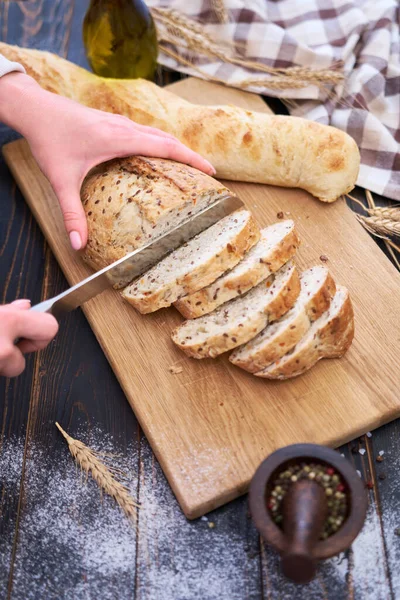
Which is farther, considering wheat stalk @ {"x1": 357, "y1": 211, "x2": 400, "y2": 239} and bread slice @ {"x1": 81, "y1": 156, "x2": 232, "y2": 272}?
wheat stalk @ {"x1": 357, "y1": 211, "x2": 400, "y2": 239}

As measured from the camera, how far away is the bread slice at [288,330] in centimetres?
273

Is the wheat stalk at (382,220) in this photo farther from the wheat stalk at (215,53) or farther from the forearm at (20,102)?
the forearm at (20,102)

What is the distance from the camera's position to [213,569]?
8.22 ft

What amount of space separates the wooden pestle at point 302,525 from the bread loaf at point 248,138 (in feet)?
5.82

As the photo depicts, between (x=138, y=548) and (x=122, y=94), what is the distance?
7.85 ft

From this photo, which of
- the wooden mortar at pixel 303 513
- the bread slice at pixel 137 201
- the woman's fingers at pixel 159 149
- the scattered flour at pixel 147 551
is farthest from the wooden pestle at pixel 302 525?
the woman's fingers at pixel 159 149

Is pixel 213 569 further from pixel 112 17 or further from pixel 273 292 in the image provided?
pixel 112 17

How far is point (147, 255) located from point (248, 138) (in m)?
0.93

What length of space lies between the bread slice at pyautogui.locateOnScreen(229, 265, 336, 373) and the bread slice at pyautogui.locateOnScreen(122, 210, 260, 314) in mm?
333

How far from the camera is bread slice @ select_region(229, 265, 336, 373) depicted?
273cm

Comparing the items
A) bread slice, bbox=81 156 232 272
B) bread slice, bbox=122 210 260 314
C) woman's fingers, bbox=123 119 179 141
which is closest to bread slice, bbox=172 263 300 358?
bread slice, bbox=122 210 260 314

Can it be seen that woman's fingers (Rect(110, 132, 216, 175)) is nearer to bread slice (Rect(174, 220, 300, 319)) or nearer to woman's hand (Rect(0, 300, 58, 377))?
bread slice (Rect(174, 220, 300, 319))

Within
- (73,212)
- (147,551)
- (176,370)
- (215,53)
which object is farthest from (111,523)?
(215,53)

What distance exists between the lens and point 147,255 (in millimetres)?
3035
